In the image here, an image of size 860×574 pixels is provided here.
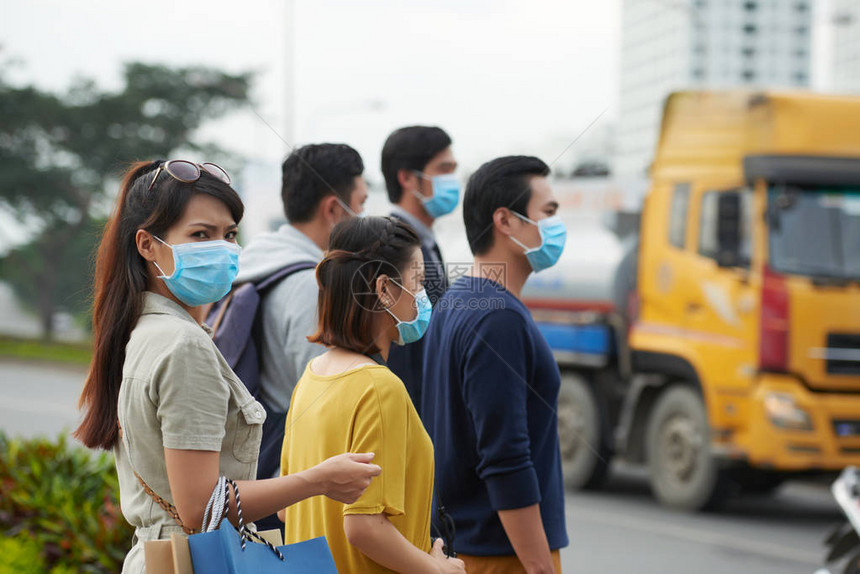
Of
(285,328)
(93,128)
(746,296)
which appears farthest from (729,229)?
(93,128)

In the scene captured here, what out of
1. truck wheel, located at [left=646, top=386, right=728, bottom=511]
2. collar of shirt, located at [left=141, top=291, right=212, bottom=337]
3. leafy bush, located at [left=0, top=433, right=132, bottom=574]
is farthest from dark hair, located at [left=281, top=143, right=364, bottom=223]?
truck wheel, located at [left=646, top=386, right=728, bottom=511]

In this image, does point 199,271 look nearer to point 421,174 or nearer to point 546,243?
point 546,243

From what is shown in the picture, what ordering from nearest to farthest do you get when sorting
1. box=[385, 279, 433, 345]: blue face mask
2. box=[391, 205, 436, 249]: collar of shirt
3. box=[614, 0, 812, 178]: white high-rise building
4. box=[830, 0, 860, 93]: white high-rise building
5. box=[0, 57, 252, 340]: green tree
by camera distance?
1. box=[385, 279, 433, 345]: blue face mask
2. box=[391, 205, 436, 249]: collar of shirt
3. box=[0, 57, 252, 340]: green tree
4. box=[830, 0, 860, 93]: white high-rise building
5. box=[614, 0, 812, 178]: white high-rise building

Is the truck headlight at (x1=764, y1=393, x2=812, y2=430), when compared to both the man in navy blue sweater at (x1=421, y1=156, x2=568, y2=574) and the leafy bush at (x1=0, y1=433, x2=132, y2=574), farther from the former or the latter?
the man in navy blue sweater at (x1=421, y1=156, x2=568, y2=574)

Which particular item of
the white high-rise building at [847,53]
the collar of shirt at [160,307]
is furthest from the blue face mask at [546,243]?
the white high-rise building at [847,53]

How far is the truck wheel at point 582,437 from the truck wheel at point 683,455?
552 millimetres

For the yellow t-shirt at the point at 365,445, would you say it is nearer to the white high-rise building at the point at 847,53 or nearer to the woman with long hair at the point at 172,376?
the woman with long hair at the point at 172,376

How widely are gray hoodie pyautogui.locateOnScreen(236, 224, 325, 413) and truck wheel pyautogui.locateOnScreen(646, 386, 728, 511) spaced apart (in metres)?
5.49

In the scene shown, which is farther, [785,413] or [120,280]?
[785,413]

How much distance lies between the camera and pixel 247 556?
1724mm

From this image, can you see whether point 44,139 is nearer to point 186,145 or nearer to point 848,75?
point 186,145

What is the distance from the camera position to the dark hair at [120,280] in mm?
1892

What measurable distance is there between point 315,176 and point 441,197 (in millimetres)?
621

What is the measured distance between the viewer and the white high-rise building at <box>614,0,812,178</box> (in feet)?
345
